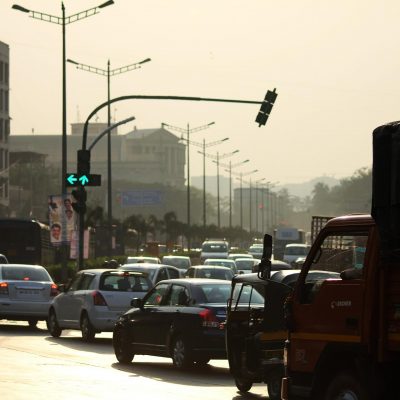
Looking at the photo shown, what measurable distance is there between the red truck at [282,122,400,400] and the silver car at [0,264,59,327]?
19.4 metres

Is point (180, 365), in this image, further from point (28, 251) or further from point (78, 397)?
point (28, 251)

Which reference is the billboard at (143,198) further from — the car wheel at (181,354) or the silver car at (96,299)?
the car wheel at (181,354)

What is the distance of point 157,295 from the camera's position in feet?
73.7

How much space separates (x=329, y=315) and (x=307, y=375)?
69 centimetres

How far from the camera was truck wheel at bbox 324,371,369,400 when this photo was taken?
11.1 meters

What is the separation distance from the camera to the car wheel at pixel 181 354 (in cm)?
2086


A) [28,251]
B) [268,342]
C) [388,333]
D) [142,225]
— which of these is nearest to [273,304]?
[268,342]

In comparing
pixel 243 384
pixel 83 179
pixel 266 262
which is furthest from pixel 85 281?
pixel 266 262

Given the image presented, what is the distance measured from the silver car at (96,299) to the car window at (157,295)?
5220mm

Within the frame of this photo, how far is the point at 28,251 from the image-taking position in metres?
55.6

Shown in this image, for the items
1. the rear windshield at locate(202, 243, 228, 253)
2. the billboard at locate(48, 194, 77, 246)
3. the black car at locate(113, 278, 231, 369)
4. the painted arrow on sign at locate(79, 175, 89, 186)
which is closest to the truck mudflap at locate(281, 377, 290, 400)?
the black car at locate(113, 278, 231, 369)

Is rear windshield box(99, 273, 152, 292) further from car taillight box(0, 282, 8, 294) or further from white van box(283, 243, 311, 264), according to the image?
white van box(283, 243, 311, 264)

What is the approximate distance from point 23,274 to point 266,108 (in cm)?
1075

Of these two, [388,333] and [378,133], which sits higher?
[378,133]
